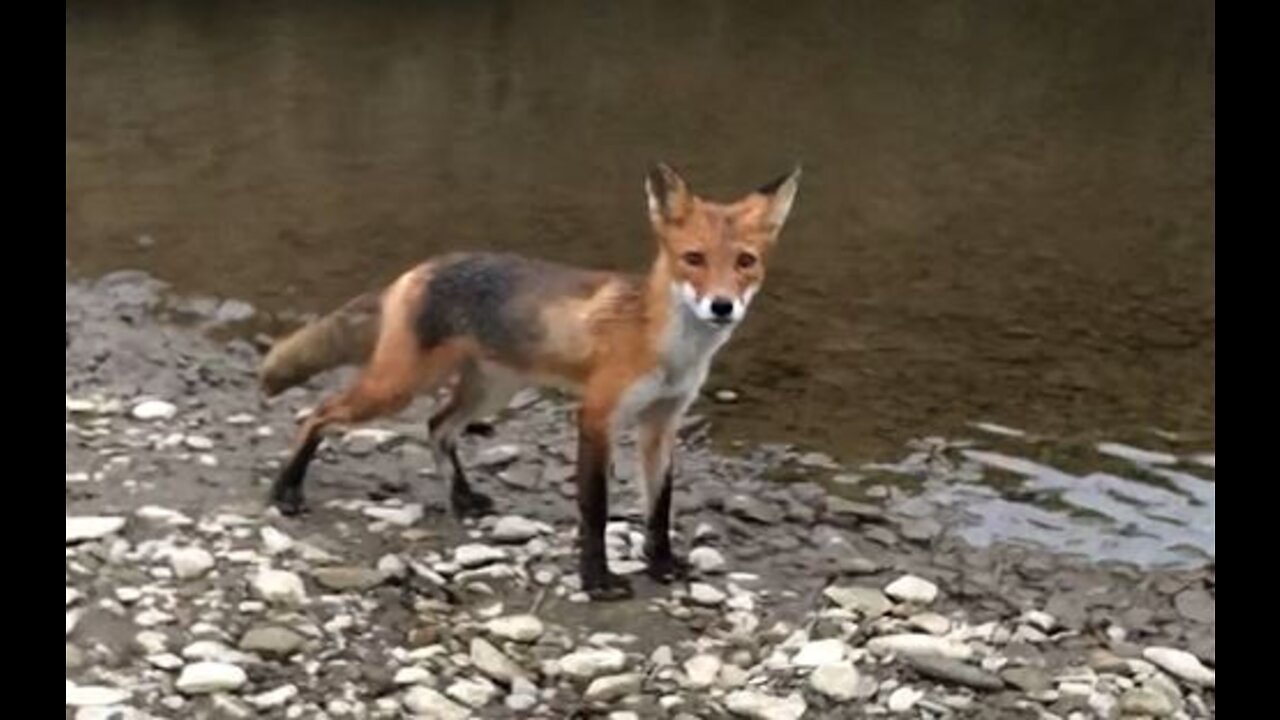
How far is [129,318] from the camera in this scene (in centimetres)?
871

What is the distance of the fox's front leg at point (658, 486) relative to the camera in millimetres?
5719

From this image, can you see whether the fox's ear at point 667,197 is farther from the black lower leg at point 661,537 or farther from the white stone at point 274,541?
the white stone at point 274,541

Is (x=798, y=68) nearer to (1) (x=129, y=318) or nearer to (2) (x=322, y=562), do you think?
(1) (x=129, y=318)

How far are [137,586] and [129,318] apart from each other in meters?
3.62

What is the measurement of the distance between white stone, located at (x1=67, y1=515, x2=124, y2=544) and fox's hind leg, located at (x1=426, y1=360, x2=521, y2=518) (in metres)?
1.10

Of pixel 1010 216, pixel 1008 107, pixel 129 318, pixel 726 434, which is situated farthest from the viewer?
pixel 1008 107

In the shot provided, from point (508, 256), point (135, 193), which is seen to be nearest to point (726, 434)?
point (508, 256)

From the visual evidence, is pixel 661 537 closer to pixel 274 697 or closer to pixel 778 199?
pixel 778 199

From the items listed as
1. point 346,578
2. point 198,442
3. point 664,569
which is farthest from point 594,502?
point 198,442

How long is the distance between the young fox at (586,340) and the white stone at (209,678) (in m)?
1.23

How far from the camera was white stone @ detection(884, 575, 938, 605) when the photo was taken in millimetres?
5844

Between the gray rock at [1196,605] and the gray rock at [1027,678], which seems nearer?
the gray rock at [1027,678]

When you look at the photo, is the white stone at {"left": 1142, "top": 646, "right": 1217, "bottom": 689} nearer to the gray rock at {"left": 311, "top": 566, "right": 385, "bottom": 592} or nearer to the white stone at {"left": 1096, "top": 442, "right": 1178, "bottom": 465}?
the white stone at {"left": 1096, "top": 442, "right": 1178, "bottom": 465}

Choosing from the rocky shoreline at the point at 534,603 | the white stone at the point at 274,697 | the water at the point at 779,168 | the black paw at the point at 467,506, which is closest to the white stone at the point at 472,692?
the rocky shoreline at the point at 534,603
